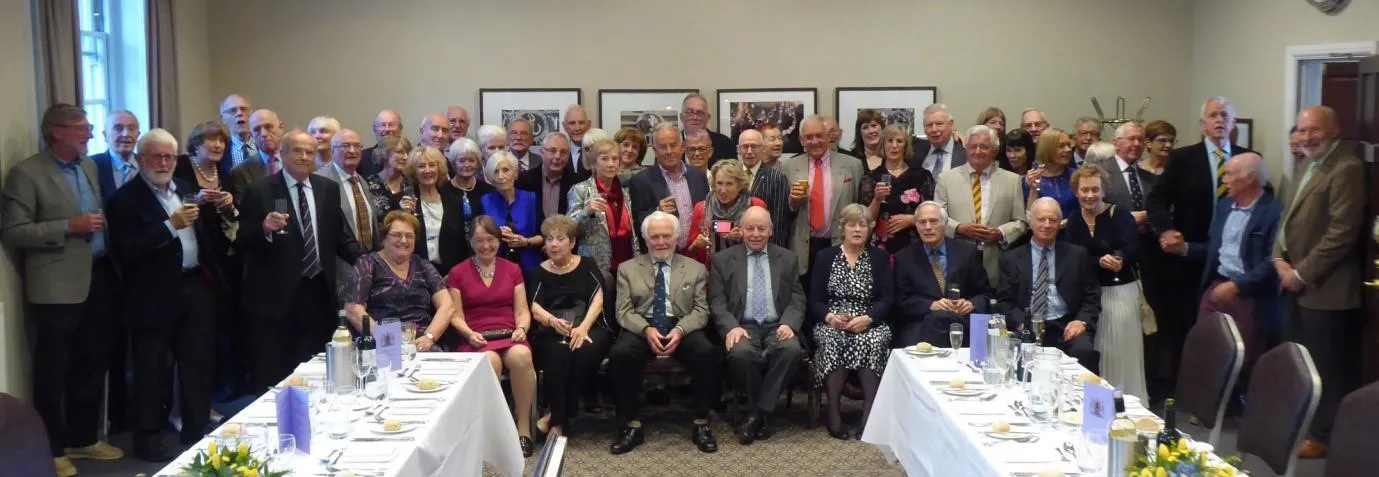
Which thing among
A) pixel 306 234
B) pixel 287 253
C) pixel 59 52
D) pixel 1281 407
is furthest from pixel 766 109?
pixel 1281 407

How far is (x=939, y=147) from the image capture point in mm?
6789

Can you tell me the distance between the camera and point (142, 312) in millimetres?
5457

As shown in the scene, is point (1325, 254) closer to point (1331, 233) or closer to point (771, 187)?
point (1331, 233)

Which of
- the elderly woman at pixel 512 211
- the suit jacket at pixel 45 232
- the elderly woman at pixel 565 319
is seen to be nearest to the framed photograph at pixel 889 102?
the elderly woman at pixel 512 211

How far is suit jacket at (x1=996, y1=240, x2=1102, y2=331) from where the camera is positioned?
5801mm

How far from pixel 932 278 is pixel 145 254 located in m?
3.69

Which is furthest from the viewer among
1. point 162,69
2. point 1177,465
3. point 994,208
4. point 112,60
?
point 162,69

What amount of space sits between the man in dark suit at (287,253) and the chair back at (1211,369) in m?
3.92

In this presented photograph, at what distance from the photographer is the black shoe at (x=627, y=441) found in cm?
574

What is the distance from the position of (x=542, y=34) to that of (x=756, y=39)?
A: 5.03 feet

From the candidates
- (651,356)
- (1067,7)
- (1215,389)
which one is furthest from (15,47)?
(1067,7)

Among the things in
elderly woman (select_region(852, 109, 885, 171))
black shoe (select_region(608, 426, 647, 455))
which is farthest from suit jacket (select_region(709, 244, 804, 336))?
elderly woman (select_region(852, 109, 885, 171))

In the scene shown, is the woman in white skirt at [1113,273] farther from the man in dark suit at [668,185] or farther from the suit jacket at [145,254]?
the suit jacket at [145,254]

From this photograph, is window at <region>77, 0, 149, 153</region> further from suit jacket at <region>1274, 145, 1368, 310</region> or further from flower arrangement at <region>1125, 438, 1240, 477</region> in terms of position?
suit jacket at <region>1274, 145, 1368, 310</region>
